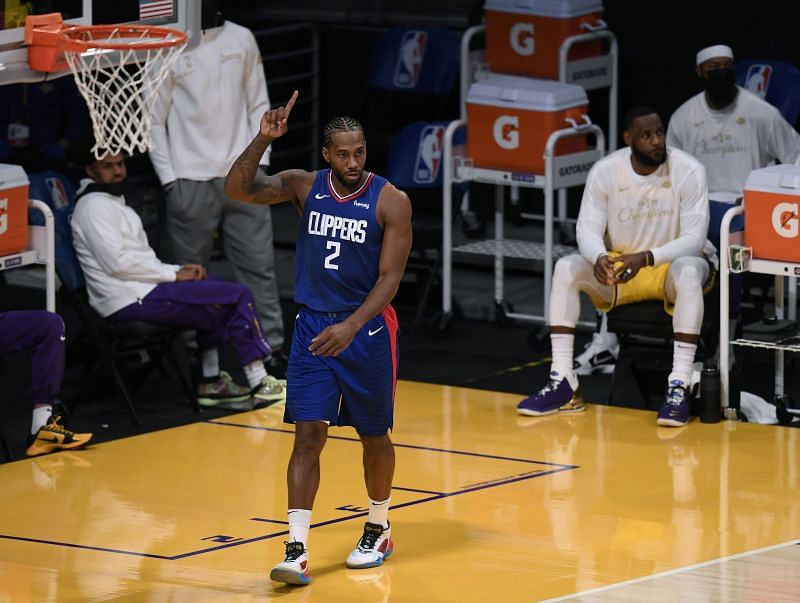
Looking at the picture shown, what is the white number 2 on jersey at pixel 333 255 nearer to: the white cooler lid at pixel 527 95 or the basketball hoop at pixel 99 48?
the basketball hoop at pixel 99 48

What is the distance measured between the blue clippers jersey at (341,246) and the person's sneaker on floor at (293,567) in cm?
89

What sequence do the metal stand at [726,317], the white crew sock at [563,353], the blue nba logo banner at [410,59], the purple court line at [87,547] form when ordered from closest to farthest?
the purple court line at [87,547] → the metal stand at [726,317] → the white crew sock at [563,353] → the blue nba logo banner at [410,59]

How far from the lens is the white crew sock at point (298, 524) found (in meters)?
6.93

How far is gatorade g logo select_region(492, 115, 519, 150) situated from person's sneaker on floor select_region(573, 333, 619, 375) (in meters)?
1.35

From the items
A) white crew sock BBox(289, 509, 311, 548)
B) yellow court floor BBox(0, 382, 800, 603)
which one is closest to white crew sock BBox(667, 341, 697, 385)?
yellow court floor BBox(0, 382, 800, 603)

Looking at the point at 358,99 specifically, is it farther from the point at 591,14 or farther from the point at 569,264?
the point at 569,264

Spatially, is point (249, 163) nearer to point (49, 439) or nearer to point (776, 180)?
point (49, 439)

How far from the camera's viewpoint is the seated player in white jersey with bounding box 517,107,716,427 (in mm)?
9406

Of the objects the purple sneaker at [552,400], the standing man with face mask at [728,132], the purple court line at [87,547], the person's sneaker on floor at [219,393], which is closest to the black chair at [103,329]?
the person's sneaker on floor at [219,393]

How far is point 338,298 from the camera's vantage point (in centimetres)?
702

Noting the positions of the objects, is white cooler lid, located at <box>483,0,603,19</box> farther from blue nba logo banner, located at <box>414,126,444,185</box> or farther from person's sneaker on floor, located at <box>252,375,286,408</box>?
person's sneaker on floor, located at <box>252,375,286,408</box>

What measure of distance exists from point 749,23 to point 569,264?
3.68 m

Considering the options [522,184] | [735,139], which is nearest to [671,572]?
[735,139]

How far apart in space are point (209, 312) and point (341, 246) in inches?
108
